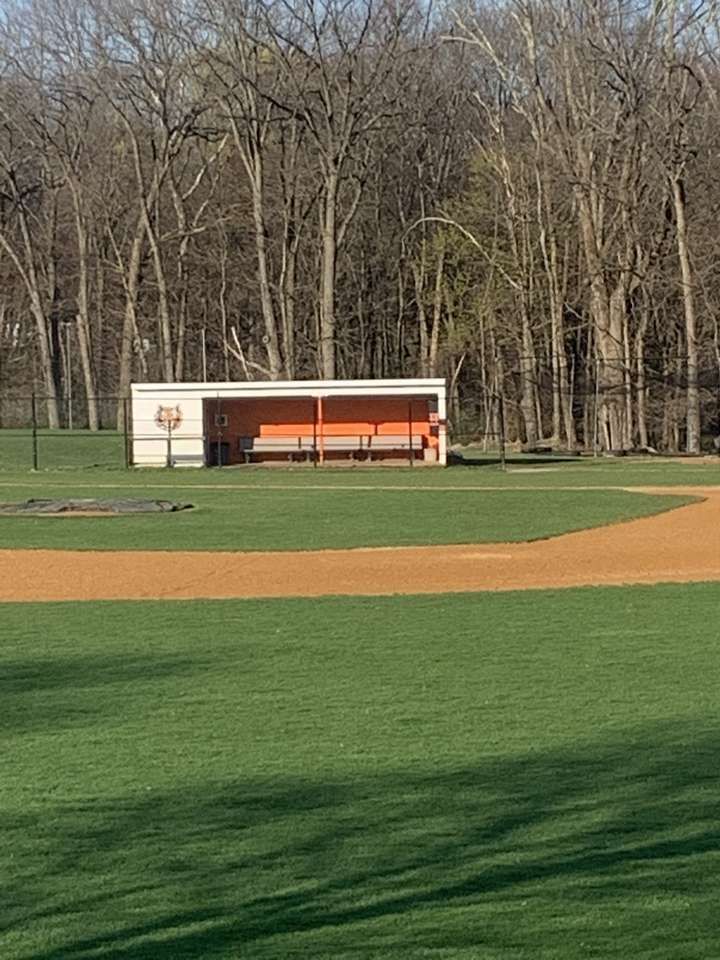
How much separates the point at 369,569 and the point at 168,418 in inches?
1083

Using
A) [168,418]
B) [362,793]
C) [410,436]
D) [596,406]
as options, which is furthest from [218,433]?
[362,793]

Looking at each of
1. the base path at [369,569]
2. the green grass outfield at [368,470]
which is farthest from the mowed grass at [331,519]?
the green grass outfield at [368,470]

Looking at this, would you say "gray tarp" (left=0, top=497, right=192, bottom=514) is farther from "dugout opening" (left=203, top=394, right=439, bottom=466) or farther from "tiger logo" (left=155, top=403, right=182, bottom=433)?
"dugout opening" (left=203, top=394, right=439, bottom=466)

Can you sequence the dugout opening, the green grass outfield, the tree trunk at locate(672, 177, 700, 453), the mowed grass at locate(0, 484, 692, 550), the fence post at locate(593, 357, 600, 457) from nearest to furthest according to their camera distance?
the mowed grass at locate(0, 484, 692, 550) < the green grass outfield < the dugout opening < the tree trunk at locate(672, 177, 700, 453) < the fence post at locate(593, 357, 600, 457)

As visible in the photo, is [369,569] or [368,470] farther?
[368,470]

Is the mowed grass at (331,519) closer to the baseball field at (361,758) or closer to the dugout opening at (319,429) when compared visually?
the baseball field at (361,758)

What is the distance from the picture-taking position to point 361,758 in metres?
8.92

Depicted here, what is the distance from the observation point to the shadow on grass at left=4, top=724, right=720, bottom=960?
18.1 ft

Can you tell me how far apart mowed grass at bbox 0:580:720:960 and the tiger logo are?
32.7 m

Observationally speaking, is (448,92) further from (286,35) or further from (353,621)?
(353,621)

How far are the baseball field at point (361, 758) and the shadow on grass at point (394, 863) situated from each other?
20 mm

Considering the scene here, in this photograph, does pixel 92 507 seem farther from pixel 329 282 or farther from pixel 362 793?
pixel 329 282

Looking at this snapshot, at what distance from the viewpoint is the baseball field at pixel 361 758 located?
574 cm

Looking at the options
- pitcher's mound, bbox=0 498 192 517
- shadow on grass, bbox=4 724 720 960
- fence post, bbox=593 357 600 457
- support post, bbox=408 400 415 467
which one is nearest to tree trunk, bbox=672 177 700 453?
fence post, bbox=593 357 600 457
